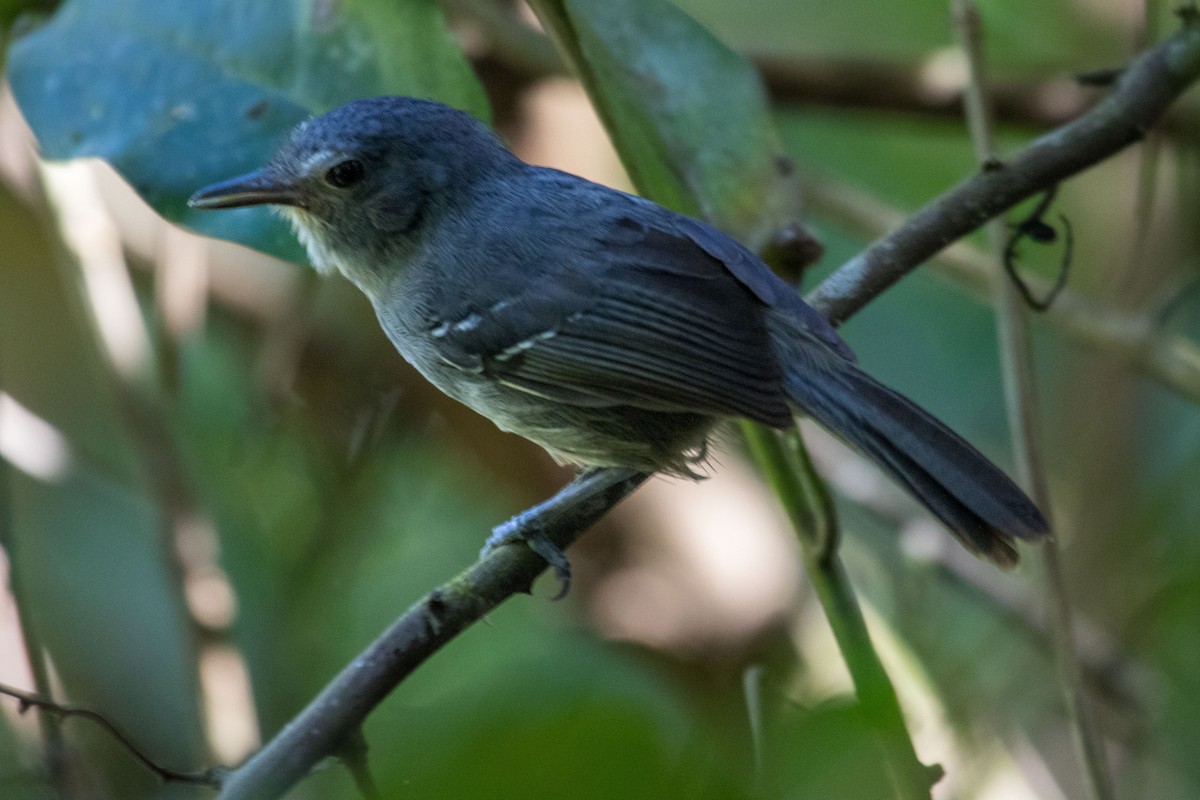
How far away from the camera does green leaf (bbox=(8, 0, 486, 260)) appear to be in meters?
2.32

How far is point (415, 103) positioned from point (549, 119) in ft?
3.37

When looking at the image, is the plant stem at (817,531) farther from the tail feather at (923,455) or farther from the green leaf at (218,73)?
the green leaf at (218,73)

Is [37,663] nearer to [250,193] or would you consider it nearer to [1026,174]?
[250,193]

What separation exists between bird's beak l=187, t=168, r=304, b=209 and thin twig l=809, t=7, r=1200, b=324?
0.95 m

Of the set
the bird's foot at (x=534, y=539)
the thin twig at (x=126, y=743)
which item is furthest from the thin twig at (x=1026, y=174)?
the thin twig at (x=126, y=743)

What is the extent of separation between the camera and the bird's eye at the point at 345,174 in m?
2.39

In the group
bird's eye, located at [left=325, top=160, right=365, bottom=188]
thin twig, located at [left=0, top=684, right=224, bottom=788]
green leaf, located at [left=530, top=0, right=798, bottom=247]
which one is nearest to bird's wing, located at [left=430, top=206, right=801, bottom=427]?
green leaf, located at [left=530, top=0, right=798, bottom=247]

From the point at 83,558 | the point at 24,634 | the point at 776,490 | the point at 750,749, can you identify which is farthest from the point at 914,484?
the point at 83,558

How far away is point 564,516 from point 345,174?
31.2 inches

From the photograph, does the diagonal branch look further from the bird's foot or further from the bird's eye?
the bird's eye

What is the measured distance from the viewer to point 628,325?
2.23 metres

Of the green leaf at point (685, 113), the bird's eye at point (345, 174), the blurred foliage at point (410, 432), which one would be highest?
the green leaf at point (685, 113)

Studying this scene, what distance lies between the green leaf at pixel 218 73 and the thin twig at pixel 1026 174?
0.81 m

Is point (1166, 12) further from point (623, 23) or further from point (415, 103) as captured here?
point (415, 103)
